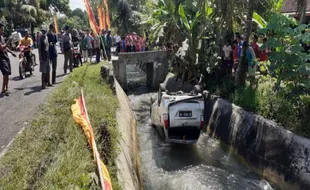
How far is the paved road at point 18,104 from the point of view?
6652mm

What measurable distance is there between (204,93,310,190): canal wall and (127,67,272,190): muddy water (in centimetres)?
34

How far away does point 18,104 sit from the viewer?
28.1 feet

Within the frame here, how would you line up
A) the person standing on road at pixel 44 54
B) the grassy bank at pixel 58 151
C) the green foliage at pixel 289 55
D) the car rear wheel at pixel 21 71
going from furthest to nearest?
the car rear wheel at pixel 21 71
the person standing on road at pixel 44 54
the green foliage at pixel 289 55
the grassy bank at pixel 58 151

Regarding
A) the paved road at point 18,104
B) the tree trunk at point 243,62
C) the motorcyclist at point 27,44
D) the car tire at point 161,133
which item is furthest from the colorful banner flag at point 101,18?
the tree trunk at point 243,62

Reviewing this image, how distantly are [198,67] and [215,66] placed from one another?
1.00 meters

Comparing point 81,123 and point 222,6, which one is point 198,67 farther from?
point 81,123

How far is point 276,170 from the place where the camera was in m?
7.56

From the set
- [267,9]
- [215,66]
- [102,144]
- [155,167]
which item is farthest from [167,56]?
[102,144]

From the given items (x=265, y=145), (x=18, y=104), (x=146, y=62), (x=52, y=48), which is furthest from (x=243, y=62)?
(x=146, y=62)

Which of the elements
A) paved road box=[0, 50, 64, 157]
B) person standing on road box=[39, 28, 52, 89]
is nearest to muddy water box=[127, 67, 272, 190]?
paved road box=[0, 50, 64, 157]

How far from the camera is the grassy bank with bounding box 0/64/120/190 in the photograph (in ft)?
14.5

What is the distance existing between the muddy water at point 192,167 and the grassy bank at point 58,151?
7.02ft

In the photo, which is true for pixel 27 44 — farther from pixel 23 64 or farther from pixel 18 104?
pixel 18 104

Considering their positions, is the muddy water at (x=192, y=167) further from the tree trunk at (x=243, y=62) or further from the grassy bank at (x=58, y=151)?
the tree trunk at (x=243, y=62)
